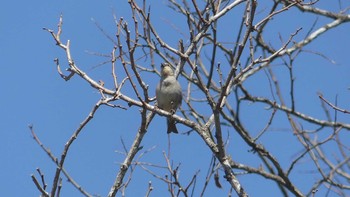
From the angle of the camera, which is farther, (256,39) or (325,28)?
(325,28)

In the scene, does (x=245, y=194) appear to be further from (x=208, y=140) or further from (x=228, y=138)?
(x=228, y=138)

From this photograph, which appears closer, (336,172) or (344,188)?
(344,188)

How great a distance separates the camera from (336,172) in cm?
650

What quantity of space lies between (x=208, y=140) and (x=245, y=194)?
0.58 metres

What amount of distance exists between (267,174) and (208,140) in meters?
2.54

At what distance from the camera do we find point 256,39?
841 centimetres

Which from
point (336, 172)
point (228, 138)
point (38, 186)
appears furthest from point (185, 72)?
point (38, 186)

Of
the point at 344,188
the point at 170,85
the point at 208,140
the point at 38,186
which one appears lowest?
the point at 38,186

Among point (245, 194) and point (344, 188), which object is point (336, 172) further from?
point (245, 194)

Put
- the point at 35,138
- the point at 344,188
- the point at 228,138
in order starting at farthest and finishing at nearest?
the point at 344,188
the point at 228,138
the point at 35,138

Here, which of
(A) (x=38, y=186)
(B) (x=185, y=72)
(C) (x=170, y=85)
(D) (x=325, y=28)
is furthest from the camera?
(D) (x=325, y=28)

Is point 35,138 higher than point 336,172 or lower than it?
lower

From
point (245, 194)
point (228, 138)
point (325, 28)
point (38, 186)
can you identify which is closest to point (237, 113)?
point (228, 138)

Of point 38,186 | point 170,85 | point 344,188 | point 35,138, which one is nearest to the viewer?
point 38,186
